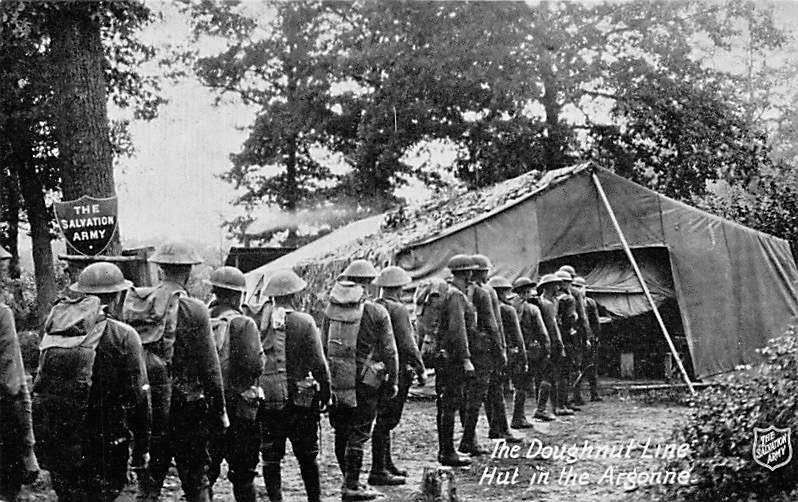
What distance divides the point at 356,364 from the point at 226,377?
156 cm

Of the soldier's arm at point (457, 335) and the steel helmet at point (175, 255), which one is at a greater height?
the steel helmet at point (175, 255)

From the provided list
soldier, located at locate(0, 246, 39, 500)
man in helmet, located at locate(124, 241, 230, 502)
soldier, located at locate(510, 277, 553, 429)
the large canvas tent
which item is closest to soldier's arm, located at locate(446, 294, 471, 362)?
soldier, located at locate(510, 277, 553, 429)

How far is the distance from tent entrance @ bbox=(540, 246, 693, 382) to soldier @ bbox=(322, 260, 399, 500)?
6.65 metres

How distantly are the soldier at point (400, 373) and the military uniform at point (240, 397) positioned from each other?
171 centimetres

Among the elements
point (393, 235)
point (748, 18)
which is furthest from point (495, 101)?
point (393, 235)

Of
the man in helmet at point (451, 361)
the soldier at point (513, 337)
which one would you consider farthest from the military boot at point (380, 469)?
the soldier at point (513, 337)

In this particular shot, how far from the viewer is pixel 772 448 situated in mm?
5066

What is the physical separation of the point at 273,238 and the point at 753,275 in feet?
64.4

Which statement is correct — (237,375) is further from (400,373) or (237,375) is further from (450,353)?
(450,353)

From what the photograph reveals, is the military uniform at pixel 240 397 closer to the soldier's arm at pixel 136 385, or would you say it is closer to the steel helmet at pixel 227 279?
the steel helmet at pixel 227 279

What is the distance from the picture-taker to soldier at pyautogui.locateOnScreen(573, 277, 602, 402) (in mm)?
11953

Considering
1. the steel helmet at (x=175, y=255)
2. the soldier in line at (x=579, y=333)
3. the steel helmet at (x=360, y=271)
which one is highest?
the steel helmet at (x=175, y=255)

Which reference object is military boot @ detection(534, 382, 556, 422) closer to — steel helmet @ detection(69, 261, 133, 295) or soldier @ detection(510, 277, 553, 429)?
soldier @ detection(510, 277, 553, 429)

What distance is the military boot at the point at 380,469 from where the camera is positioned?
742cm
